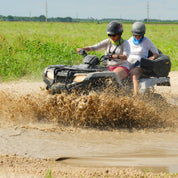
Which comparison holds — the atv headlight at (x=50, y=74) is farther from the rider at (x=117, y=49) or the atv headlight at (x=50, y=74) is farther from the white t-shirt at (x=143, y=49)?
the white t-shirt at (x=143, y=49)

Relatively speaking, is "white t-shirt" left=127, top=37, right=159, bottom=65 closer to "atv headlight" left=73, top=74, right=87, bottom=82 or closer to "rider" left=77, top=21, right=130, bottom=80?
"rider" left=77, top=21, right=130, bottom=80

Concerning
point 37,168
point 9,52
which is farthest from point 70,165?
point 9,52

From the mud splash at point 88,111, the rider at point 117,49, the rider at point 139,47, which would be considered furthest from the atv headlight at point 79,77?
the rider at point 139,47

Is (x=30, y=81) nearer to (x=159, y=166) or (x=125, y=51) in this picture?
(x=125, y=51)

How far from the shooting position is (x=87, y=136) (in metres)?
6.53

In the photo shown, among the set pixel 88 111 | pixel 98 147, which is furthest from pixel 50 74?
pixel 98 147

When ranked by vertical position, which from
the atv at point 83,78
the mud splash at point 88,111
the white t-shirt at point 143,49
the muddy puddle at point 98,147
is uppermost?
the white t-shirt at point 143,49

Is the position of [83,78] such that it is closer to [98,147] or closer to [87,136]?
[87,136]

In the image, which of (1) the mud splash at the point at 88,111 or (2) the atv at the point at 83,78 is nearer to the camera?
(2) the atv at the point at 83,78

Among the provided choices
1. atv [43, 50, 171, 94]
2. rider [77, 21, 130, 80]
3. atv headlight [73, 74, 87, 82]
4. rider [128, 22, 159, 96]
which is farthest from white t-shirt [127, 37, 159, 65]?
atv headlight [73, 74, 87, 82]

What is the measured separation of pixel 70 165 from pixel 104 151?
0.80 metres

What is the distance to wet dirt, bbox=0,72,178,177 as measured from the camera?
498 centimetres

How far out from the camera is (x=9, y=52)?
51.3 feet

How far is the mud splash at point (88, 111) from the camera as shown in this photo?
670 centimetres
